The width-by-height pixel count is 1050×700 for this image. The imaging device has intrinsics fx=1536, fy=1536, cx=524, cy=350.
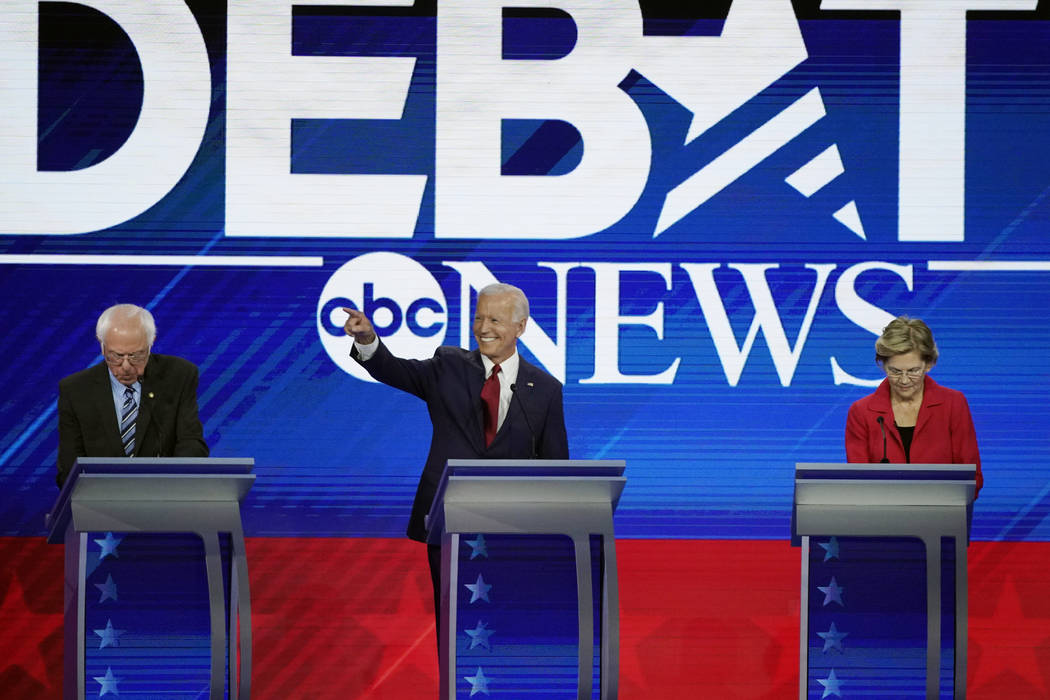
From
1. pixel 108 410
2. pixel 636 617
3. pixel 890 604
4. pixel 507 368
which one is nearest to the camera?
pixel 890 604

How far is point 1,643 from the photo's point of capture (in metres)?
5.91

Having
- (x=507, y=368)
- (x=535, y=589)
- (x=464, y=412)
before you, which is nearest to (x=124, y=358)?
(x=464, y=412)

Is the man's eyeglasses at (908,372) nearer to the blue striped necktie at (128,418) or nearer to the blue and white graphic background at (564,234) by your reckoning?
the blue and white graphic background at (564,234)

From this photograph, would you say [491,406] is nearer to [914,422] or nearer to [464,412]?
[464,412]

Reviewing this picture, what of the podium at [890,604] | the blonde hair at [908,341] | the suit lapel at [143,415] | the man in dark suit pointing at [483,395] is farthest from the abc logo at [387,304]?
the podium at [890,604]

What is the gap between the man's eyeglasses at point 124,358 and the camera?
191 inches

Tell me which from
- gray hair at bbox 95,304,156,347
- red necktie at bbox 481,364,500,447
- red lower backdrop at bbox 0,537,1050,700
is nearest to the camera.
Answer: gray hair at bbox 95,304,156,347

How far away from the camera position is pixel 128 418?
4.94 meters

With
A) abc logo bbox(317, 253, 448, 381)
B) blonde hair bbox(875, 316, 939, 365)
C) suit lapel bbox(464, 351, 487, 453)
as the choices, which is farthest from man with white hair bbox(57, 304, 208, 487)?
blonde hair bbox(875, 316, 939, 365)

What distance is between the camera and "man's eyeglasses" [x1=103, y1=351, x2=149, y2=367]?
4.85 meters

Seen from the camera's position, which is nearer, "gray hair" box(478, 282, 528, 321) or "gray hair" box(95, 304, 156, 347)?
"gray hair" box(95, 304, 156, 347)

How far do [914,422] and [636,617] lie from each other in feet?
5.03

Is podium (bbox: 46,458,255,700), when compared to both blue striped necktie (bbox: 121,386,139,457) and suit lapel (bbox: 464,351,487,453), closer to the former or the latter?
blue striped necktie (bbox: 121,386,139,457)

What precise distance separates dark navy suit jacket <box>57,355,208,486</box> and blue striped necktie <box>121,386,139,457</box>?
19mm
